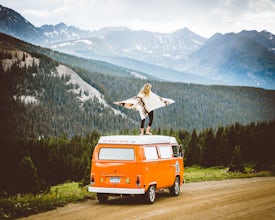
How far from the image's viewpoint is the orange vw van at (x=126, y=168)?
60.7ft

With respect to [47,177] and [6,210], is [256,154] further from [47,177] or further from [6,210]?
[6,210]

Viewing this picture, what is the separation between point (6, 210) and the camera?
15.6 metres

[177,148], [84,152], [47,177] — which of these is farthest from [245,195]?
[84,152]

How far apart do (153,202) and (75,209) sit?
141 inches

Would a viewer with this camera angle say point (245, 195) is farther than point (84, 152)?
No

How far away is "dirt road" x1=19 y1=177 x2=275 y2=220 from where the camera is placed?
15359mm

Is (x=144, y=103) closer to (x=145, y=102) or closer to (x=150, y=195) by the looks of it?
(x=145, y=102)

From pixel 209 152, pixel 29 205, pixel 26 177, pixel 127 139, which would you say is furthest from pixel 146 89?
pixel 209 152

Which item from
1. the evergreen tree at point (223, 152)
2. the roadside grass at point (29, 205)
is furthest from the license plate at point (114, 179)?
the evergreen tree at point (223, 152)

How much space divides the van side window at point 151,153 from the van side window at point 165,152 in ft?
1.87

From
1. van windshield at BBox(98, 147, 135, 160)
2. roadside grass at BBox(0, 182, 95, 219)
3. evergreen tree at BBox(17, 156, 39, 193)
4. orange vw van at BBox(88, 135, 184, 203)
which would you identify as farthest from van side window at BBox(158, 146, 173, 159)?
evergreen tree at BBox(17, 156, 39, 193)

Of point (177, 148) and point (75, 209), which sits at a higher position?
point (177, 148)

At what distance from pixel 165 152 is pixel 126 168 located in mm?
3127

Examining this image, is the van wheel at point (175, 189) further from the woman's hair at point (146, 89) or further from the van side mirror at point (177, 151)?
the woman's hair at point (146, 89)
